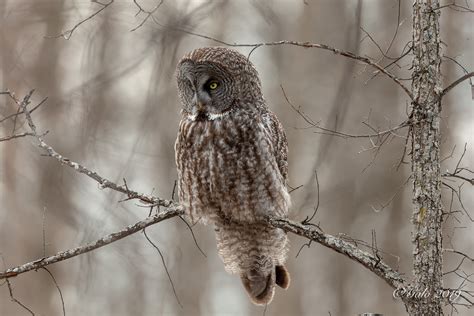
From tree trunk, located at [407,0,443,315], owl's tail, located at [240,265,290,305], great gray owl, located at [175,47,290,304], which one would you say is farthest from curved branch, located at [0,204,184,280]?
tree trunk, located at [407,0,443,315]

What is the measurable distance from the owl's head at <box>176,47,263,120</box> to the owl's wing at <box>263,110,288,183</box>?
12 cm

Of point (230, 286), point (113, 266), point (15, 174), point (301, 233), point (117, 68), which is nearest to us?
point (301, 233)

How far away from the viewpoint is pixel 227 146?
414 centimetres

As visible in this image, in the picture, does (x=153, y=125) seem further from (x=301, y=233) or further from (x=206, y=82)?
(x=301, y=233)

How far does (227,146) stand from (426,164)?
1.21 metres

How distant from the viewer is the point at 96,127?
8.38 m

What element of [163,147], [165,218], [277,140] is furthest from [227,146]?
[163,147]

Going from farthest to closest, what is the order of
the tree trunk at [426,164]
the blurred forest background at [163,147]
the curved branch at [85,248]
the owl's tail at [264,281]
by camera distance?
the blurred forest background at [163,147]
the owl's tail at [264,281]
the curved branch at [85,248]
the tree trunk at [426,164]

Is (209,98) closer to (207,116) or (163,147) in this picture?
(207,116)

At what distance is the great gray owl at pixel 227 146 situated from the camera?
415cm

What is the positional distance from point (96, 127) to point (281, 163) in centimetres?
443

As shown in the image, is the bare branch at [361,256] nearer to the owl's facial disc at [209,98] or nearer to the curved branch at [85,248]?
the curved branch at [85,248]

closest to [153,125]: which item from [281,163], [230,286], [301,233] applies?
[230,286]

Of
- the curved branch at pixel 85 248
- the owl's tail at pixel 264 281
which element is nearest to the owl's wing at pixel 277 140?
the owl's tail at pixel 264 281
